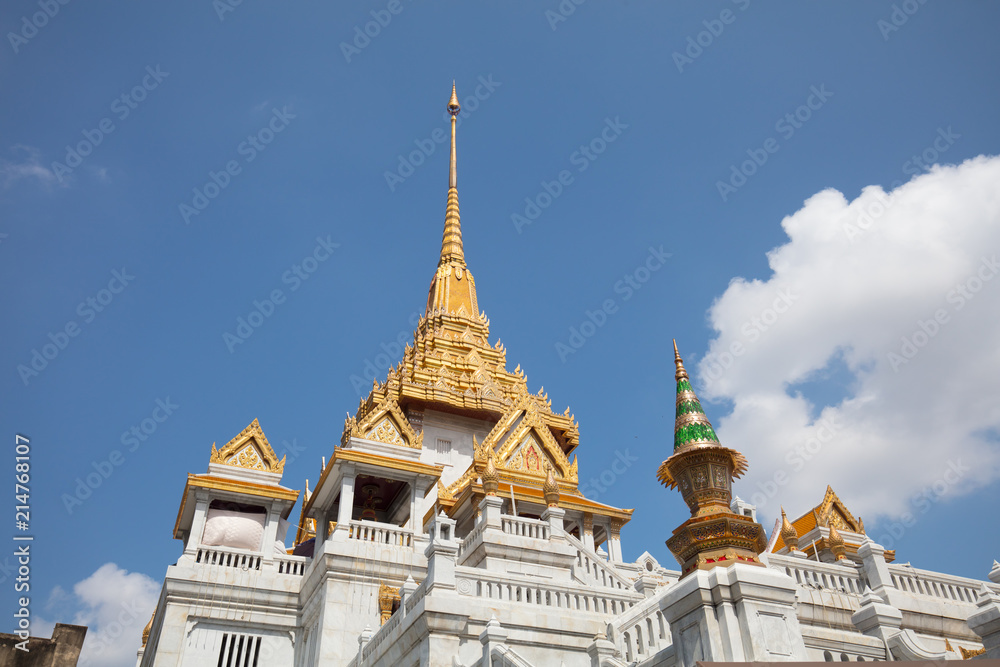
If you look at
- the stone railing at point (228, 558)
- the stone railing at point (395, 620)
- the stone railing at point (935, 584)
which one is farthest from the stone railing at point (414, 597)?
the stone railing at point (935, 584)

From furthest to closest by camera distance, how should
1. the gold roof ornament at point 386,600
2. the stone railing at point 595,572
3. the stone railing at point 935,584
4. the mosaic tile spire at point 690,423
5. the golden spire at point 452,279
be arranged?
the golden spire at point 452,279
the gold roof ornament at point 386,600
the stone railing at point 595,572
the stone railing at point 935,584
the mosaic tile spire at point 690,423

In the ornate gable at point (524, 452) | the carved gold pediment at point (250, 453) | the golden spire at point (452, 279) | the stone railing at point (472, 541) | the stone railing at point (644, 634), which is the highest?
the golden spire at point (452, 279)

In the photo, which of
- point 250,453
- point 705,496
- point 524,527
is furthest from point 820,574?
point 250,453

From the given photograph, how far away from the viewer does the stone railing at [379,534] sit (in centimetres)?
2275

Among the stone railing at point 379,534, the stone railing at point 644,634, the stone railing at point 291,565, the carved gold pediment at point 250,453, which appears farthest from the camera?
the carved gold pediment at point 250,453

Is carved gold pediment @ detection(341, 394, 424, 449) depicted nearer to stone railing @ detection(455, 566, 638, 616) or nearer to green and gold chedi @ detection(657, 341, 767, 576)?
stone railing @ detection(455, 566, 638, 616)

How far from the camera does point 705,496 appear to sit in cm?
1085

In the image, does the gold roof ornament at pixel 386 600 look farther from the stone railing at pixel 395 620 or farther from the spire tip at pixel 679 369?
the spire tip at pixel 679 369

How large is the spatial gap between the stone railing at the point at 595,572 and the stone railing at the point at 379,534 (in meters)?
5.15

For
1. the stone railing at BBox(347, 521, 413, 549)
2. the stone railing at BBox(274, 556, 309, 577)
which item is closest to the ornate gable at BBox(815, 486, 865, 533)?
the stone railing at BBox(347, 521, 413, 549)

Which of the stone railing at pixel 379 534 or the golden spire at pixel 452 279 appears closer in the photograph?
the stone railing at pixel 379 534

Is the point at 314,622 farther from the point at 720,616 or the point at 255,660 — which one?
the point at 720,616

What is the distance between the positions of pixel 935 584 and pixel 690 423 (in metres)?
9.90

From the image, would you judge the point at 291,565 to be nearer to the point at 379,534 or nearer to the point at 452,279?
the point at 379,534
